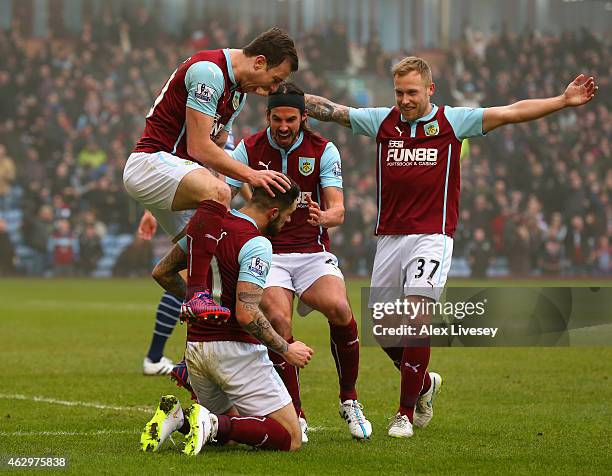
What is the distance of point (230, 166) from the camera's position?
22.8 ft

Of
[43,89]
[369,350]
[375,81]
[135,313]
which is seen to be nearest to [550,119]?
[375,81]

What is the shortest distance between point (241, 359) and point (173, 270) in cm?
122

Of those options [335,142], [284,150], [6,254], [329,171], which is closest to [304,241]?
[329,171]

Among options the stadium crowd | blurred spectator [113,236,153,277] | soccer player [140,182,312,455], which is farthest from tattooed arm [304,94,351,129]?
blurred spectator [113,236,153,277]

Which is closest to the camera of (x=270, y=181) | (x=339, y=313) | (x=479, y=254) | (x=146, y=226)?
(x=270, y=181)

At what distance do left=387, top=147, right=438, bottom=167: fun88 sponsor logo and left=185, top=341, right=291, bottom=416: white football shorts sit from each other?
6.91ft

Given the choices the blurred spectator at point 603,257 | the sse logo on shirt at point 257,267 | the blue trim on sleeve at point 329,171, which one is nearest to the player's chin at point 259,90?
the blue trim on sleeve at point 329,171

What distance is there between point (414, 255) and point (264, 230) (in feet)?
5.16

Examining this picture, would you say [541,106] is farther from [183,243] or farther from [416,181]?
[183,243]

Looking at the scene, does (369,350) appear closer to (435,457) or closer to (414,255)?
(414,255)

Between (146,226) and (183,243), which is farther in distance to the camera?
(146,226)

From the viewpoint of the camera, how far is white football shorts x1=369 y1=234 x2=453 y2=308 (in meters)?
7.75

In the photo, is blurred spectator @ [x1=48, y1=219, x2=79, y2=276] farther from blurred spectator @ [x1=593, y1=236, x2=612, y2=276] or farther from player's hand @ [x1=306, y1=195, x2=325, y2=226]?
player's hand @ [x1=306, y1=195, x2=325, y2=226]

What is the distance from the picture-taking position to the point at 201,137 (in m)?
6.96
